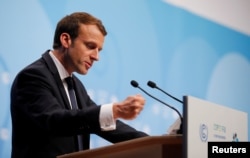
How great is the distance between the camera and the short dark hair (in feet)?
10.2

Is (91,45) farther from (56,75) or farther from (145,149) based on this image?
(145,149)

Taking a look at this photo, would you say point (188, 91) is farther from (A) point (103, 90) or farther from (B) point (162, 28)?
(A) point (103, 90)

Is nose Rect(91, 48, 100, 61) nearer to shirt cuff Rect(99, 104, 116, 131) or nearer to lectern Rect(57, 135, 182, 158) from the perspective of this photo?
shirt cuff Rect(99, 104, 116, 131)

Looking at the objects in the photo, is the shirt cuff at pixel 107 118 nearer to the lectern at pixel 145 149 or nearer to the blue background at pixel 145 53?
the lectern at pixel 145 149

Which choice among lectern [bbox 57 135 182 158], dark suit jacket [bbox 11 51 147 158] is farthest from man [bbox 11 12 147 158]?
lectern [bbox 57 135 182 158]

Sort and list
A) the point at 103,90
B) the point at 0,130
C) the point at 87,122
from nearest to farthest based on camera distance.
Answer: the point at 87,122 < the point at 0,130 < the point at 103,90

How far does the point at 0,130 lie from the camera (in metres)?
2.95

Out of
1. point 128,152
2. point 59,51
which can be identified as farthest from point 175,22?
point 128,152

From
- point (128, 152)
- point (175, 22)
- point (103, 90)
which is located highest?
point (175, 22)

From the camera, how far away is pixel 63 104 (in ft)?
9.25

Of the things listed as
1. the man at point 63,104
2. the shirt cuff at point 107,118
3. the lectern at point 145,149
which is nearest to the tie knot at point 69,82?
the man at point 63,104

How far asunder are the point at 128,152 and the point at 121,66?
4.94ft

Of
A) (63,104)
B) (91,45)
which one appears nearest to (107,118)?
(63,104)

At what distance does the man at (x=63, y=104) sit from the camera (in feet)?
7.82
